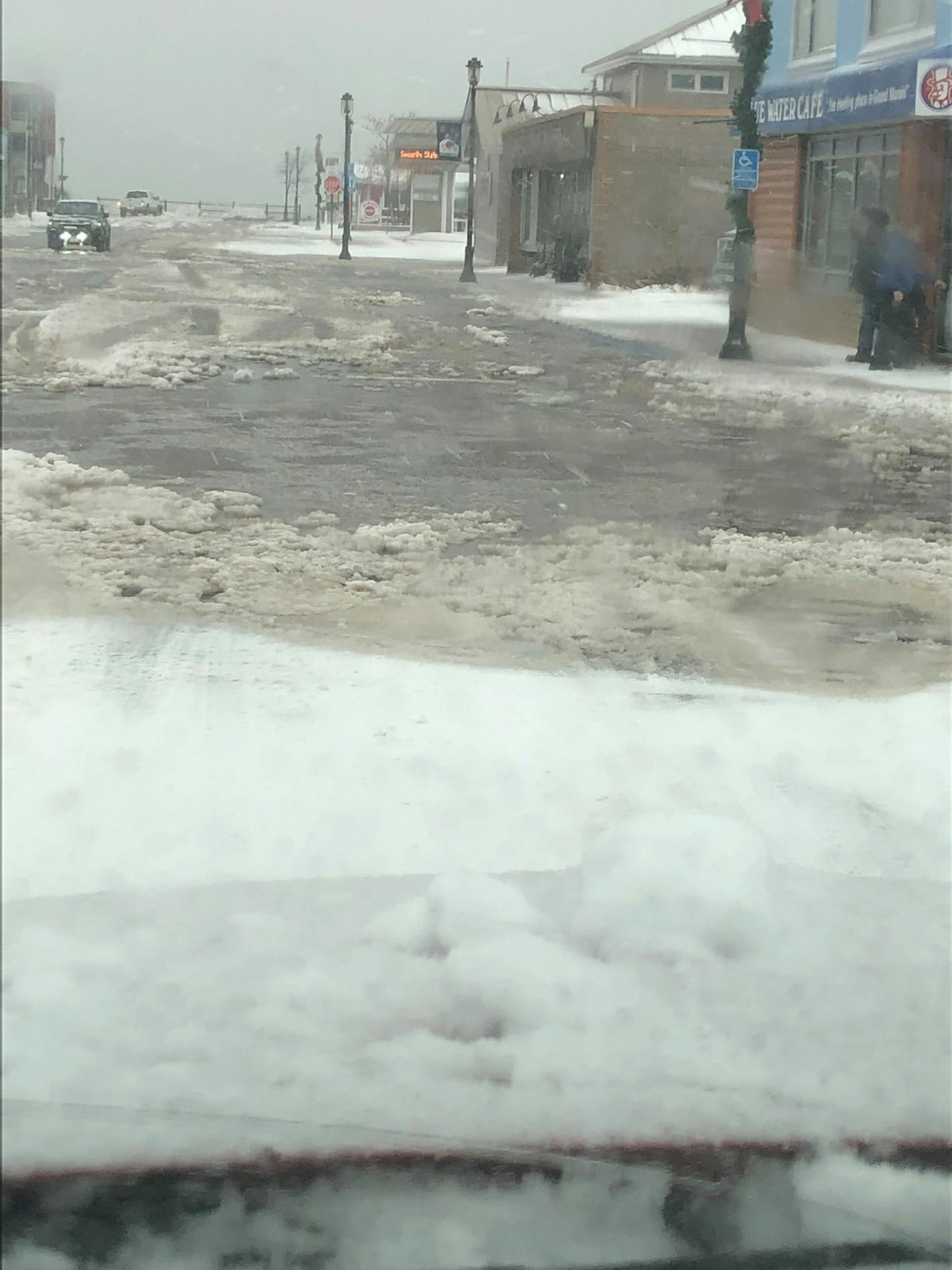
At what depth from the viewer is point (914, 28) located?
2484mm

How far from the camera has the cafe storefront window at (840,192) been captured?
2627mm

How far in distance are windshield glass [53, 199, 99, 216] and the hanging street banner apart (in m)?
0.56

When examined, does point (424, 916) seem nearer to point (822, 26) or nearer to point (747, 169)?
point (747, 169)

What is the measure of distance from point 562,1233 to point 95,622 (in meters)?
1.10

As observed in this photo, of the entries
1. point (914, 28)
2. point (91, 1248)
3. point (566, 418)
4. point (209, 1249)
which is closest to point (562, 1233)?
point (209, 1249)

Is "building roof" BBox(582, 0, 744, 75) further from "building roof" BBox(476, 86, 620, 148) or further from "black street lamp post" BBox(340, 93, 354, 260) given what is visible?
"black street lamp post" BBox(340, 93, 354, 260)

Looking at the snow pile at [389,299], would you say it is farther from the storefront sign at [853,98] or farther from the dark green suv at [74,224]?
the storefront sign at [853,98]

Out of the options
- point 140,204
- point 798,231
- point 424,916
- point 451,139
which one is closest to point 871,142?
point 798,231

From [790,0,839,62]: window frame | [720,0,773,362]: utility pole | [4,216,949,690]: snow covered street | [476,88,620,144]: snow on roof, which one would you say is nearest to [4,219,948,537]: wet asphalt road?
[4,216,949,690]: snow covered street

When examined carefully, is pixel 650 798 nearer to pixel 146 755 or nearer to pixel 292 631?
pixel 292 631

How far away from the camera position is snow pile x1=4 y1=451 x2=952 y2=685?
2.24 meters

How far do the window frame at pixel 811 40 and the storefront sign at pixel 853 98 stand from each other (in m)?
0.04

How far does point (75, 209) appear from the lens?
88.0 inches

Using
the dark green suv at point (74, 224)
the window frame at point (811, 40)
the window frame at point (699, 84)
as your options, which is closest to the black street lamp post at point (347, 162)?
the dark green suv at point (74, 224)
